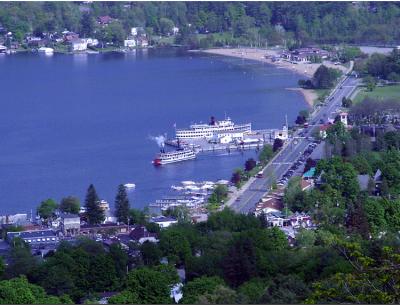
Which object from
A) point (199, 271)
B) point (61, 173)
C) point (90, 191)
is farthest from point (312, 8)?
point (199, 271)

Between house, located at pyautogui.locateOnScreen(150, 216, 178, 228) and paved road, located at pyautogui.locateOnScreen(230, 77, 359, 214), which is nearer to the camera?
house, located at pyautogui.locateOnScreen(150, 216, 178, 228)

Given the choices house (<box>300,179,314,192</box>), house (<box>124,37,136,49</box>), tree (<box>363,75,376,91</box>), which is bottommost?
house (<box>124,37,136,49</box>)

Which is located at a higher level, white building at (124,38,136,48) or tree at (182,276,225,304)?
tree at (182,276,225,304)

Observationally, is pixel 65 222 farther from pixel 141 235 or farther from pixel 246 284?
pixel 246 284

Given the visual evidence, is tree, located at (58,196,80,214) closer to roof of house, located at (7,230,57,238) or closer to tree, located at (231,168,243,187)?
roof of house, located at (7,230,57,238)

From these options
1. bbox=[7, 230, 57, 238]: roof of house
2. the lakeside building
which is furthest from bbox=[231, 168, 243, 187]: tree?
the lakeside building

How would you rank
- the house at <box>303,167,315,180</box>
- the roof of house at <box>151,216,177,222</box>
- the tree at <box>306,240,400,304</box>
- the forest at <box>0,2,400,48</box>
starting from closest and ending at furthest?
the tree at <box>306,240,400,304</box>
the roof of house at <box>151,216,177,222</box>
the house at <box>303,167,315,180</box>
the forest at <box>0,2,400,48</box>

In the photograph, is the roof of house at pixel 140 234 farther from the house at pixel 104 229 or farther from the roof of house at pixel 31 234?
the roof of house at pixel 31 234

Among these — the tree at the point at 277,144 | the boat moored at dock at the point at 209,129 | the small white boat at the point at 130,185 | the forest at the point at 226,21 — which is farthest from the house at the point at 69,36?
the small white boat at the point at 130,185
